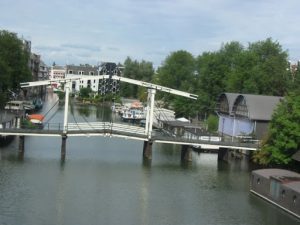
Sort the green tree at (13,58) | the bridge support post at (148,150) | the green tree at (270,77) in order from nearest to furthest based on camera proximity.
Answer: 1. the bridge support post at (148,150)
2. the green tree at (270,77)
3. the green tree at (13,58)

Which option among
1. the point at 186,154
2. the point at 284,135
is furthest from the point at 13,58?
the point at 284,135

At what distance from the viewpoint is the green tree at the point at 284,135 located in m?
45.4

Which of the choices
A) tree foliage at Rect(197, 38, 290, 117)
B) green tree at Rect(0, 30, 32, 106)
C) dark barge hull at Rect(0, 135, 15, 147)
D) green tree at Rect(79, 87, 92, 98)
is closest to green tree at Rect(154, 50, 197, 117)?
tree foliage at Rect(197, 38, 290, 117)

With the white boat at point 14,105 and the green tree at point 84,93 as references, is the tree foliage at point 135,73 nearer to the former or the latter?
the green tree at point 84,93

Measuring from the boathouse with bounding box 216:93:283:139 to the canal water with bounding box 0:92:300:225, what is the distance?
238 inches

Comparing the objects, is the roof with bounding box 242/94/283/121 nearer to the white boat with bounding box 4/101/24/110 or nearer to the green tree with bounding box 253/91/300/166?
the green tree with bounding box 253/91/300/166

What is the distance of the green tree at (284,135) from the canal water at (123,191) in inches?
126

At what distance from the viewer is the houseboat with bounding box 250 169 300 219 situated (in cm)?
3416

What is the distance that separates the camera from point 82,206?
33.8 m

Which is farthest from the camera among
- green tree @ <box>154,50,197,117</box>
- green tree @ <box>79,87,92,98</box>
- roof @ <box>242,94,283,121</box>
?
green tree @ <box>79,87,92,98</box>

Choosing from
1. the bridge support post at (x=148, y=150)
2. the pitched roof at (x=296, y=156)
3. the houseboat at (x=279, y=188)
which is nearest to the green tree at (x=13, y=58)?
the bridge support post at (x=148, y=150)

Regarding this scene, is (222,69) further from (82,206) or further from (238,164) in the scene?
(82,206)

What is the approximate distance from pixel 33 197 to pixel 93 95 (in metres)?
131

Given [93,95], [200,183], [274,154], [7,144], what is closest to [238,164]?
[274,154]
